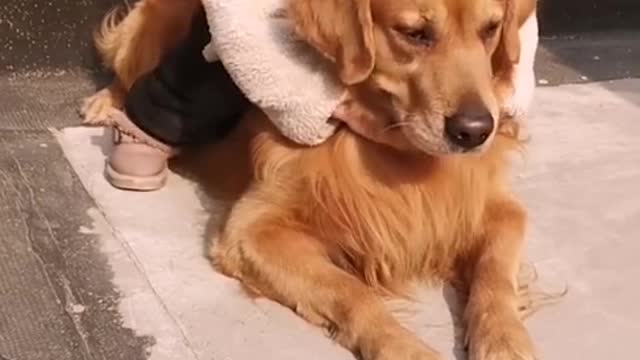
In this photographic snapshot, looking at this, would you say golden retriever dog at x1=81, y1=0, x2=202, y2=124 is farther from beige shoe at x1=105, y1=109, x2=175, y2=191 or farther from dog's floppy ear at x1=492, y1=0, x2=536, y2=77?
dog's floppy ear at x1=492, y1=0, x2=536, y2=77

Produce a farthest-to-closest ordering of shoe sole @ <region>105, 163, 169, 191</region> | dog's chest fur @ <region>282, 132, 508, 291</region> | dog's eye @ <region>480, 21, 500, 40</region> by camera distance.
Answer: shoe sole @ <region>105, 163, 169, 191</region> → dog's chest fur @ <region>282, 132, 508, 291</region> → dog's eye @ <region>480, 21, 500, 40</region>

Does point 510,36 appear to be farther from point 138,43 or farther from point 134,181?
point 138,43

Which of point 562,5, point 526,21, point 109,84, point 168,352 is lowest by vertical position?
point 562,5

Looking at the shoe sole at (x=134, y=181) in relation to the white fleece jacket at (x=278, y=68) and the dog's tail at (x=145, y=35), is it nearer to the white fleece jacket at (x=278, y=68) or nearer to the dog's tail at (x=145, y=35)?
the dog's tail at (x=145, y=35)

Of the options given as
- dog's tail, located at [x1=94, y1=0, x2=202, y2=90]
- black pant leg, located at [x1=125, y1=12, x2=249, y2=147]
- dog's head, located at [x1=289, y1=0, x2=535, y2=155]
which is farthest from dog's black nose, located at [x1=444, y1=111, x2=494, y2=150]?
dog's tail, located at [x1=94, y1=0, x2=202, y2=90]

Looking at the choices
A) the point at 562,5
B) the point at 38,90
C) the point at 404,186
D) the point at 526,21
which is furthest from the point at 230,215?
the point at 562,5

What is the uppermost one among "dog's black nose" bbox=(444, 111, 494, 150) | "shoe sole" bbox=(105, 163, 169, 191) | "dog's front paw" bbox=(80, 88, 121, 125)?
"dog's black nose" bbox=(444, 111, 494, 150)

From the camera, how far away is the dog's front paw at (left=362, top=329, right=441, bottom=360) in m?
2.90

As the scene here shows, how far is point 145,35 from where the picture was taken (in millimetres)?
4086

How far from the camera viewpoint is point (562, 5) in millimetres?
5145

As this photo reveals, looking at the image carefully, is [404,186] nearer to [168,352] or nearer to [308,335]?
[308,335]

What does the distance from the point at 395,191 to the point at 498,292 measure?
39cm

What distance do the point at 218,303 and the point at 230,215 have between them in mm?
307

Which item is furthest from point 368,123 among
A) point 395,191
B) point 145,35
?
point 145,35
